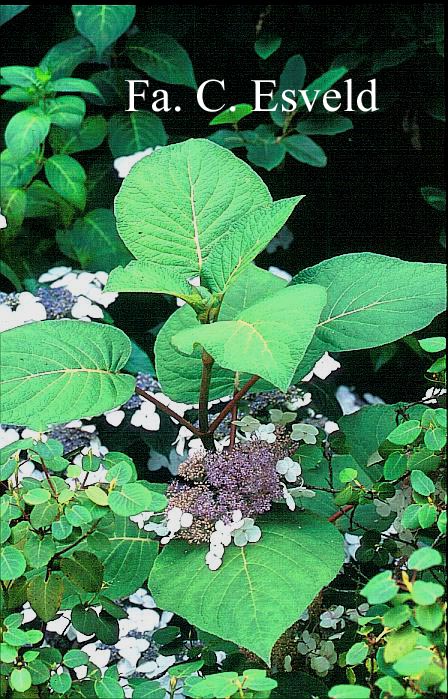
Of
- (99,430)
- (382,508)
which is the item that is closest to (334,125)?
(99,430)

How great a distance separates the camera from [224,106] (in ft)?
4.54

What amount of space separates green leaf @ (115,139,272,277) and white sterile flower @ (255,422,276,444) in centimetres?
15

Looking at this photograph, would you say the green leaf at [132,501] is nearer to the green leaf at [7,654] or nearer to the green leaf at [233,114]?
the green leaf at [7,654]

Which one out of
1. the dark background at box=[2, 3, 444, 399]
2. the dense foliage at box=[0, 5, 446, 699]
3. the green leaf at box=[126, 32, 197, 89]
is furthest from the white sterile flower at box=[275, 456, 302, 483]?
the green leaf at box=[126, 32, 197, 89]

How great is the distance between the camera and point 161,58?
1.32m

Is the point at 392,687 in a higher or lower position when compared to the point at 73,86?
lower

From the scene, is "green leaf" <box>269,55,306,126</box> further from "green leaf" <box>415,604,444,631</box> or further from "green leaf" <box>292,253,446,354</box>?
"green leaf" <box>415,604,444,631</box>

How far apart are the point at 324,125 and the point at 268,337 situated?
0.72 meters

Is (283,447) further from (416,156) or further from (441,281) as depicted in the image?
(416,156)

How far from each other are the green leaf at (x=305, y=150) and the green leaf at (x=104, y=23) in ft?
0.91

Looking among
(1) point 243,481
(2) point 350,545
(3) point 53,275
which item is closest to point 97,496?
(1) point 243,481

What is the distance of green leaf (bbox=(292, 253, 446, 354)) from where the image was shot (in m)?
0.74

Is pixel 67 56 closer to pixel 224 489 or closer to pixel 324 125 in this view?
pixel 324 125

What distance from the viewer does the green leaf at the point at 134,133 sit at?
51.5 inches
